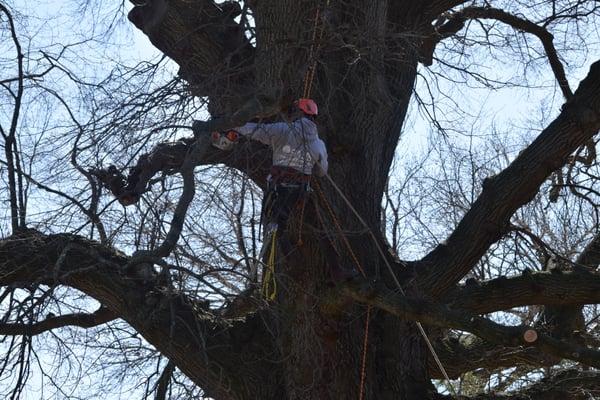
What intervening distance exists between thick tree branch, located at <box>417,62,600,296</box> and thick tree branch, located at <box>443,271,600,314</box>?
0.69ft

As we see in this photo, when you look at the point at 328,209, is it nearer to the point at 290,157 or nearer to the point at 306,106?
the point at 290,157

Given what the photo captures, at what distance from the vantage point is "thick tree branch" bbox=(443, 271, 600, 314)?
8023 millimetres

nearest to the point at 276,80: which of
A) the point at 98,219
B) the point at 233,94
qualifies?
the point at 233,94

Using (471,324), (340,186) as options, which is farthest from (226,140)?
(471,324)

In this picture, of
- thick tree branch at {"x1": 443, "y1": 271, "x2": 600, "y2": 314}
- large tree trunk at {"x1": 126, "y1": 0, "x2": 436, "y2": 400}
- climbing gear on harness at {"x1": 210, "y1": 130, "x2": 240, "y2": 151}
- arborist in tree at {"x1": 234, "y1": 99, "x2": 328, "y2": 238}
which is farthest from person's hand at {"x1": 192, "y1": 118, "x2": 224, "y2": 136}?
thick tree branch at {"x1": 443, "y1": 271, "x2": 600, "y2": 314}

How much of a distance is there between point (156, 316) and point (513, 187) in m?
2.79

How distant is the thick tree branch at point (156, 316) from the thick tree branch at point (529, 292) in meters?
1.56

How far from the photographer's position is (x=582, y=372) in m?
8.27

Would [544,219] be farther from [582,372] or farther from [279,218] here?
[279,218]

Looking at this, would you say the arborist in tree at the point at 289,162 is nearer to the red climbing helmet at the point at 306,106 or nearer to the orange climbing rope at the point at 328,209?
the red climbing helmet at the point at 306,106

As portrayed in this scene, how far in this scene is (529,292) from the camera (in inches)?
319

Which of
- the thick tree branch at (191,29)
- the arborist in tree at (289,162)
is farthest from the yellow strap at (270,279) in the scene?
the thick tree branch at (191,29)

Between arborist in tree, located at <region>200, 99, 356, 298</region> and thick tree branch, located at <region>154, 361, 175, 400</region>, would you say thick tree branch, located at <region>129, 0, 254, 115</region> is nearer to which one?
arborist in tree, located at <region>200, 99, 356, 298</region>

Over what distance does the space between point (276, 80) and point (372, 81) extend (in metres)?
0.88
